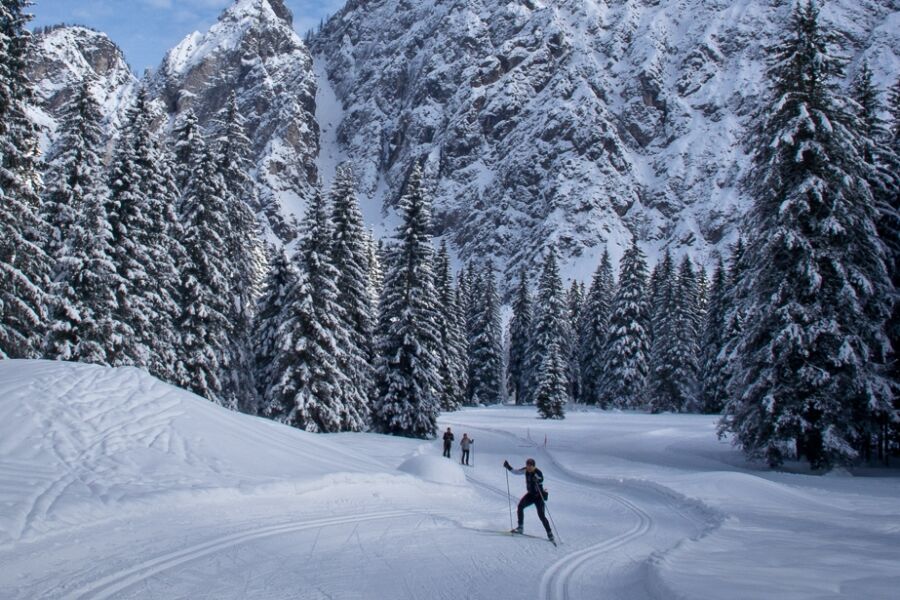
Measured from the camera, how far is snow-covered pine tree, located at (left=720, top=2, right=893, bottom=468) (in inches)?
838

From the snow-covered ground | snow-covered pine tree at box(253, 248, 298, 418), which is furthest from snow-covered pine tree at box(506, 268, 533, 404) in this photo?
the snow-covered ground

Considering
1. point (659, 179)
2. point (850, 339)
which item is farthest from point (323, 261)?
point (659, 179)

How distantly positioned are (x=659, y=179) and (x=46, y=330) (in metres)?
186

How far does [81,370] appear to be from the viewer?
52.9 feet

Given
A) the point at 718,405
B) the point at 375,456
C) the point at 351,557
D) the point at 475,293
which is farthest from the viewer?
the point at 475,293

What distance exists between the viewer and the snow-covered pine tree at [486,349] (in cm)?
7050

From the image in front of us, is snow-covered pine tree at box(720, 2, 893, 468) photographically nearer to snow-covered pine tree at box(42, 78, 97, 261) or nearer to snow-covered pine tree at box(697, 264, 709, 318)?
snow-covered pine tree at box(42, 78, 97, 261)

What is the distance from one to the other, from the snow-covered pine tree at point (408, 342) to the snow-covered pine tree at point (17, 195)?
608 inches

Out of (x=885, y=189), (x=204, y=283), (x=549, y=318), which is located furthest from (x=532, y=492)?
(x=549, y=318)

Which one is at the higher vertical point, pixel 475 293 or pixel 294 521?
pixel 475 293

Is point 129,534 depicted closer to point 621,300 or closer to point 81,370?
point 81,370

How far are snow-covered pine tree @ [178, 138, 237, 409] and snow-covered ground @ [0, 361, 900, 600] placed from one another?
9.63 m

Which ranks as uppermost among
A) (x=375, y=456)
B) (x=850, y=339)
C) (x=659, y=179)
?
(x=659, y=179)

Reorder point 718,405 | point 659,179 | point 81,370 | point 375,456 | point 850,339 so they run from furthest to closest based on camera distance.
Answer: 1. point 659,179
2. point 718,405
3. point 375,456
4. point 850,339
5. point 81,370
